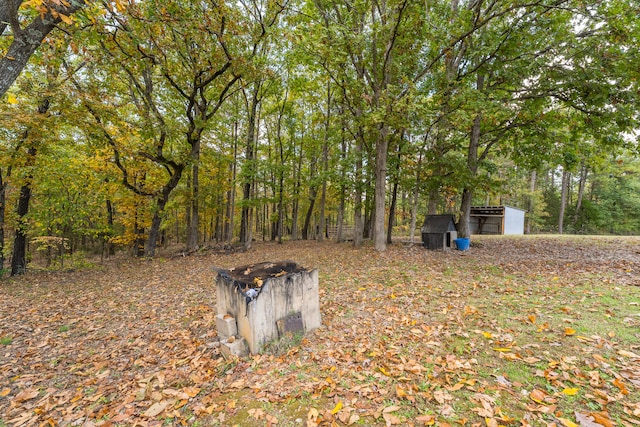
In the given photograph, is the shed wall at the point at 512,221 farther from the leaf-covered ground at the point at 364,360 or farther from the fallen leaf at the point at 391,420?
the fallen leaf at the point at 391,420

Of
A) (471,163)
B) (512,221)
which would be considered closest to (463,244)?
(471,163)

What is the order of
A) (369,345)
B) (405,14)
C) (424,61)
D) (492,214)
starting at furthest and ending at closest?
(492,214) < (424,61) < (405,14) < (369,345)

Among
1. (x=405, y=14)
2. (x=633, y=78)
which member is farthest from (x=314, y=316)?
(x=633, y=78)

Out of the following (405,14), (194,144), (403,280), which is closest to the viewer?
(403,280)

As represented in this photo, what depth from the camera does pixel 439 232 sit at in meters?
10.2

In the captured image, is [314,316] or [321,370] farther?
[314,316]

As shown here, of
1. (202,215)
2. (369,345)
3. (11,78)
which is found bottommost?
(369,345)

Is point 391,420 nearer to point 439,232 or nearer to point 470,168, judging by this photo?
point 439,232

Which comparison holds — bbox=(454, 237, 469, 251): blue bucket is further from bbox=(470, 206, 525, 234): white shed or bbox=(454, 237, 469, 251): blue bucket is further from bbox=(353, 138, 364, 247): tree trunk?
bbox=(470, 206, 525, 234): white shed

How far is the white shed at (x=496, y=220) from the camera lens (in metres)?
18.7

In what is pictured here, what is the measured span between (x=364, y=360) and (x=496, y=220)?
20437 millimetres

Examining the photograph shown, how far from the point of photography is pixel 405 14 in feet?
24.7

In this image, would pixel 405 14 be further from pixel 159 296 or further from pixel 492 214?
pixel 492 214

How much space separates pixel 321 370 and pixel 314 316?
38.7 inches
